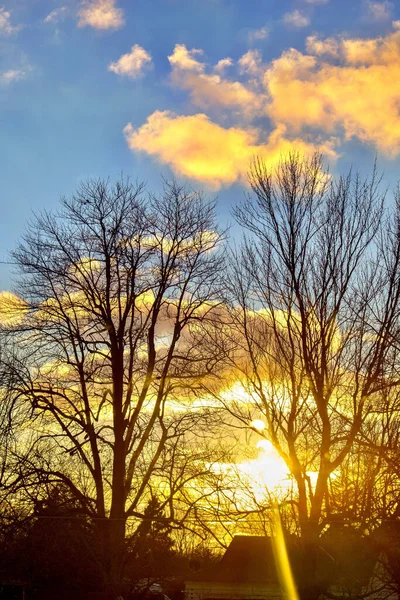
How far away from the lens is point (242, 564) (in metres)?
16.1

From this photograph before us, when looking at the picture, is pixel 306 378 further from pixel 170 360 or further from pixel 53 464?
pixel 53 464

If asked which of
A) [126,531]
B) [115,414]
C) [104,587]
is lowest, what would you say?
[104,587]

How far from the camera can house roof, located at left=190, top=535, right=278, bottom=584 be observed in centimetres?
1458

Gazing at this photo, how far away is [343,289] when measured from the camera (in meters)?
13.2

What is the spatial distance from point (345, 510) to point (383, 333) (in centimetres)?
365

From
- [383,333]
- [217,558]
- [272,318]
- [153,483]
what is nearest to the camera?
[383,333]

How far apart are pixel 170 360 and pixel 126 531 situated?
5.20 metres

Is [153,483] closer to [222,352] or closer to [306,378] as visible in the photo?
[222,352]

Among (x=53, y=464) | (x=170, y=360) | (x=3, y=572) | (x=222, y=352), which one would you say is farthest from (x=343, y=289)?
(x=3, y=572)

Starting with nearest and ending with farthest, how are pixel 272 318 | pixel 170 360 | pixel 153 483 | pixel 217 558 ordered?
pixel 272 318 < pixel 217 558 < pixel 153 483 < pixel 170 360

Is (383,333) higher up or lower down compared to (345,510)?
higher up

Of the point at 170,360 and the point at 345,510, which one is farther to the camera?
the point at 170,360

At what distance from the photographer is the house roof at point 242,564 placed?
14578 mm

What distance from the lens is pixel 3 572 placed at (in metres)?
15.7
